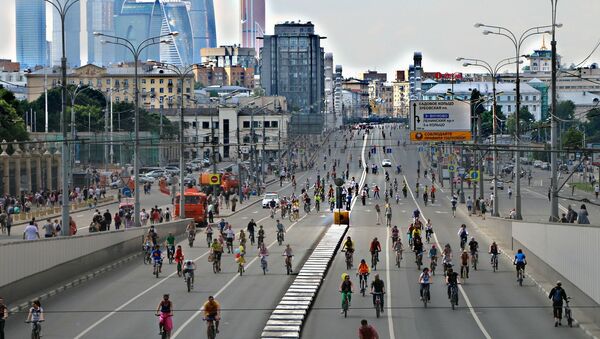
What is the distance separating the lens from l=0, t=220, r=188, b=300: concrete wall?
106 ft

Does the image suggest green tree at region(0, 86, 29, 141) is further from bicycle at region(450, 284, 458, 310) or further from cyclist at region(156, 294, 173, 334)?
cyclist at region(156, 294, 173, 334)

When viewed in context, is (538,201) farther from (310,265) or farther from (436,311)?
(436,311)

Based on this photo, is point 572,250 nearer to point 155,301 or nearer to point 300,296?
point 300,296

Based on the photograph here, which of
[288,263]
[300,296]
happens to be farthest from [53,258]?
[288,263]

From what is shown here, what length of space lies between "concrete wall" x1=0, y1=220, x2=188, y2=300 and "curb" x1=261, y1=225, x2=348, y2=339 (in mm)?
7190

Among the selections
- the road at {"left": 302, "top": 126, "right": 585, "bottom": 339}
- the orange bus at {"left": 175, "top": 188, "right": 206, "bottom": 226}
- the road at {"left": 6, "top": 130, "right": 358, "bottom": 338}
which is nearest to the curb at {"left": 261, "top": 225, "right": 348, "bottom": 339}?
the road at {"left": 302, "top": 126, "right": 585, "bottom": 339}

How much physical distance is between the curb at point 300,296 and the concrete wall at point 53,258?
283 inches

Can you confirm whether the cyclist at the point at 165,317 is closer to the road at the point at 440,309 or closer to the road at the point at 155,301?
the road at the point at 155,301

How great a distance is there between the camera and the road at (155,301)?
29.6 m

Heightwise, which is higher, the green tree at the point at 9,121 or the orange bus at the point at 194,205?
the green tree at the point at 9,121

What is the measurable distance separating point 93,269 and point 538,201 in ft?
162

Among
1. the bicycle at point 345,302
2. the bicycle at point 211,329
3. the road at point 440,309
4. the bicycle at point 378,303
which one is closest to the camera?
the bicycle at point 211,329

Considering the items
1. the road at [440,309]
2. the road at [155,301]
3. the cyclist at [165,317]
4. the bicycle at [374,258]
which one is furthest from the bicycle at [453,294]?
the cyclist at [165,317]

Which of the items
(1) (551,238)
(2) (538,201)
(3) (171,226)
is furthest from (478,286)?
(2) (538,201)
